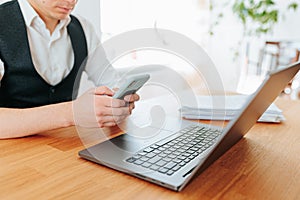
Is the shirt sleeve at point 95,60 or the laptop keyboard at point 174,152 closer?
the laptop keyboard at point 174,152

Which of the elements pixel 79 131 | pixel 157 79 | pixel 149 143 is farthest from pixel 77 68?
pixel 149 143

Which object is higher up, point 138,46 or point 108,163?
point 138,46

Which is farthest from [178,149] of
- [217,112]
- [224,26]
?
[224,26]

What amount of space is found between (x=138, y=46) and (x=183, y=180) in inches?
18.5

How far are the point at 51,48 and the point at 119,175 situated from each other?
79 cm

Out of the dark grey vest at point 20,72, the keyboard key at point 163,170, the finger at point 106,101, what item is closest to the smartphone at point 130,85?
the finger at point 106,101

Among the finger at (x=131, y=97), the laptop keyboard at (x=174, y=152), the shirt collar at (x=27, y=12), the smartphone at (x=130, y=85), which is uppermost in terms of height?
the shirt collar at (x=27, y=12)

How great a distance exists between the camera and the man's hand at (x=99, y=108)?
28.7 inches

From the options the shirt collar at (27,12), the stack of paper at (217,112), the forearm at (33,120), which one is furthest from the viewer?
the shirt collar at (27,12)

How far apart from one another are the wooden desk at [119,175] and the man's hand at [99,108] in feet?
0.19

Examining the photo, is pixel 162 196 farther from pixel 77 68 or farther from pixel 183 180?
pixel 77 68

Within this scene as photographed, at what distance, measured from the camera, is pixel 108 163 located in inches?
22.0

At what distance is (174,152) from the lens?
0.61 m

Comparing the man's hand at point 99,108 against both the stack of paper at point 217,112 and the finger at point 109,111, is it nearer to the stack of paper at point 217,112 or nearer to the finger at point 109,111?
the finger at point 109,111
